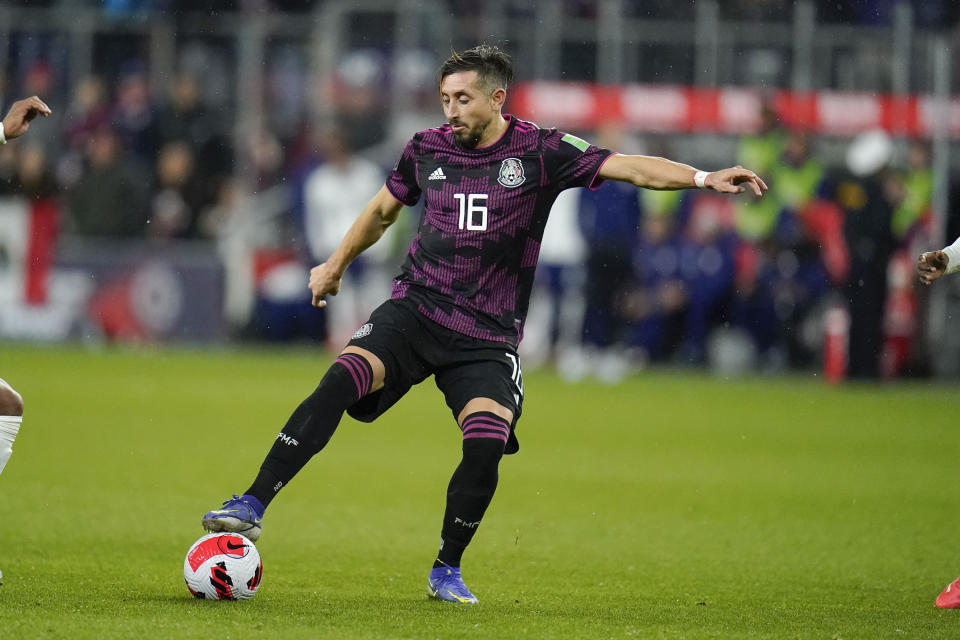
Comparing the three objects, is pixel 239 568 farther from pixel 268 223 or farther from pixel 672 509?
pixel 268 223

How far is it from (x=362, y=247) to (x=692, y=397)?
9.70 m

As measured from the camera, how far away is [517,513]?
8844mm

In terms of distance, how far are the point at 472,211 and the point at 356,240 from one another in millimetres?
595

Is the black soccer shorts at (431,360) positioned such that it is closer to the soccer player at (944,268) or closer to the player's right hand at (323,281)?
the player's right hand at (323,281)

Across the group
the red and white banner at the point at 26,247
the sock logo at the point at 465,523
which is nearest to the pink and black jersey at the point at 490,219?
the sock logo at the point at 465,523

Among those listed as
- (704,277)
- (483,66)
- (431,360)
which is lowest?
(704,277)

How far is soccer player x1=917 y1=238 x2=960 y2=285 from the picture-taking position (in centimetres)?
608

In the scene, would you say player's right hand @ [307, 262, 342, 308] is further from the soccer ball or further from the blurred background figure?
the blurred background figure

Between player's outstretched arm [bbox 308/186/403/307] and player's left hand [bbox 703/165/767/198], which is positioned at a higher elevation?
player's left hand [bbox 703/165/767/198]

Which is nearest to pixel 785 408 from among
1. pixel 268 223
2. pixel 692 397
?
pixel 692 397

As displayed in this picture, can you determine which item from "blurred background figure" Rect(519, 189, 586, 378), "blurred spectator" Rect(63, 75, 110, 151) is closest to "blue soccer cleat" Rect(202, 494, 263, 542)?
"blurred background figure" Rect(519, 189, 586, 378)

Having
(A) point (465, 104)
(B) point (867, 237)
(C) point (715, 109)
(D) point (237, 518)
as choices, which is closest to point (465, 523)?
(D) point (237, 518)

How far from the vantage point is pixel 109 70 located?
20.7 meters

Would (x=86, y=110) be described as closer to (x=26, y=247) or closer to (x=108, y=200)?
(x=108, y=200)
